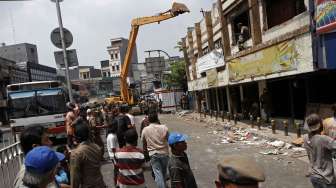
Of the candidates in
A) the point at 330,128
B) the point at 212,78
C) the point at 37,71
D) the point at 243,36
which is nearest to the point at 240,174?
the point at 330,128

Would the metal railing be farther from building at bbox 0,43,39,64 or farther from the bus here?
building at bbox 0,43,39,64

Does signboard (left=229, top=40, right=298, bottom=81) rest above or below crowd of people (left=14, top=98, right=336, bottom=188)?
above

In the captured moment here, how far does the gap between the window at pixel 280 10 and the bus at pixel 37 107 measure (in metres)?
10.3

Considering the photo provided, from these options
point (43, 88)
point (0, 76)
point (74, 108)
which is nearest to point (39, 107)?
point (43, 88)

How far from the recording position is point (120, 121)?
356 inches

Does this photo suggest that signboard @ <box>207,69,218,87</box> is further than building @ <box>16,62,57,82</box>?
No

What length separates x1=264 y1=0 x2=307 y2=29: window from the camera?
694 inches

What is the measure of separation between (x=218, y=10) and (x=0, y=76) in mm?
45728

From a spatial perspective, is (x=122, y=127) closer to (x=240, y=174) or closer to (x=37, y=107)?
(x=240, y=174)

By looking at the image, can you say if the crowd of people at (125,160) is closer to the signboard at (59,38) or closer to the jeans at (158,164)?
the jeans at (158,164)

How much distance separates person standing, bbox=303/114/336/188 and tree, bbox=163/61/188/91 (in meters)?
46.4

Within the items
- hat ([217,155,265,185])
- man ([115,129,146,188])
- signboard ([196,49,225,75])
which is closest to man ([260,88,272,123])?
signboard ([196,49,225,75])

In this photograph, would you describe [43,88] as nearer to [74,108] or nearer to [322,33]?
[74,108]

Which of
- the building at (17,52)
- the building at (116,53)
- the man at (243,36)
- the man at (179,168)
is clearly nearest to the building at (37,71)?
the building at (17,52)
